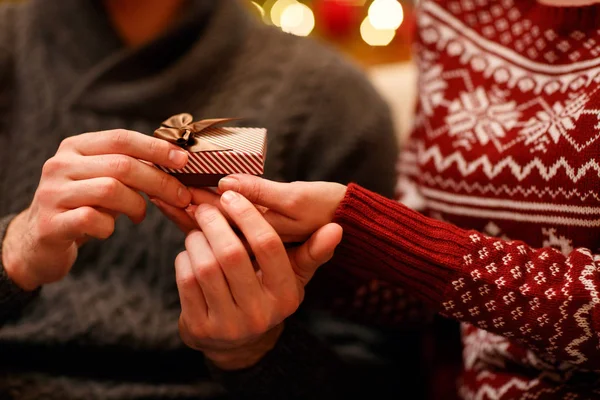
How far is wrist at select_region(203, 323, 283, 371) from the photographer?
0.71 meters

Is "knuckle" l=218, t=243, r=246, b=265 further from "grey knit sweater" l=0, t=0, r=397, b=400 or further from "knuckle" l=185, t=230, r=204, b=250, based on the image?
"grey knit sweater" l=0, t=0, r=397, b=400

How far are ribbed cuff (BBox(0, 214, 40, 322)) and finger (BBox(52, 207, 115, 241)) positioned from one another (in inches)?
5.2

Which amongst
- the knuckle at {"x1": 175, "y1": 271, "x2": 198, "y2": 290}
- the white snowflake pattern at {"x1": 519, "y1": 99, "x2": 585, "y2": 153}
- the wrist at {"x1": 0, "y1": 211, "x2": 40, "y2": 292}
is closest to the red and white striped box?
the knuckle at {"x1": 175, "y1": 271, "x2": 198, "y2": 290}

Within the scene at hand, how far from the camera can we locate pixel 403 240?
0.60 meters

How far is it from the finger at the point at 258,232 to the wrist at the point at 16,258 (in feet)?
0.89

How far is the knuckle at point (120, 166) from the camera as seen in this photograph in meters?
0.58

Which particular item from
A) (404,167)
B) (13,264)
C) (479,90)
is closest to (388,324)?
(404,167)

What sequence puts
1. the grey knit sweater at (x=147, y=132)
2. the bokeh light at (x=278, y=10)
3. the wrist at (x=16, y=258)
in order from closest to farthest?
the wrist at (x=16, y=258) → the grey knit sweater at (x=147, y=132) → the bokeh light at (x=278, y=10)

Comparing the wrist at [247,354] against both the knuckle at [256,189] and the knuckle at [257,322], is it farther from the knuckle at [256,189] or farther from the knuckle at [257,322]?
the knuckle at [256,189]

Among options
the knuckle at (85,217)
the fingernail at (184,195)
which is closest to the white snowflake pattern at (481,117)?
the fingernail at (184,195)

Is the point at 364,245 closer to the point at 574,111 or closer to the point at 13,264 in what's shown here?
the point at 574,111

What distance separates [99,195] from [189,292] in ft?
0.45

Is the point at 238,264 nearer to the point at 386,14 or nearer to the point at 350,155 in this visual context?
the point at 350,155

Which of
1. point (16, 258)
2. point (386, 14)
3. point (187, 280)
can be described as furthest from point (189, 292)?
point (386, 14)
